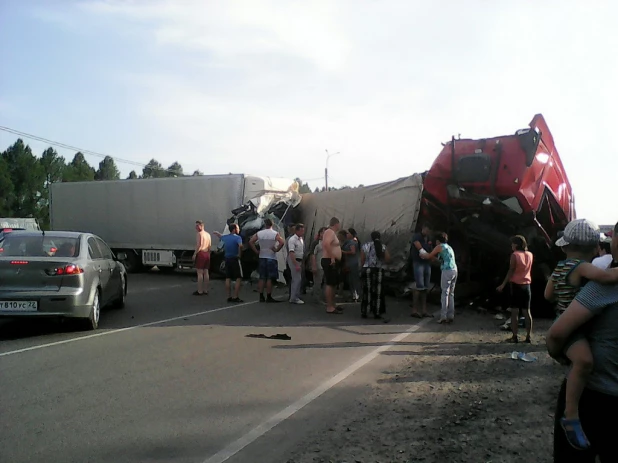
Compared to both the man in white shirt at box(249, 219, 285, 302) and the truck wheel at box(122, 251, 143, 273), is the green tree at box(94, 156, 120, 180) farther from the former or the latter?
the man in white shirt at box(249, 219, 285, 302)

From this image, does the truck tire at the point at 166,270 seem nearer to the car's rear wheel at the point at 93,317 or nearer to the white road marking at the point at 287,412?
the car's rear wheel at the point at 93,317

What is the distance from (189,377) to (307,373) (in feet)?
4.38

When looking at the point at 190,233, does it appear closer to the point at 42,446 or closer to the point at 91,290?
the point at 91,290

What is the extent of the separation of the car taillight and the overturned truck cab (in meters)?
7.49

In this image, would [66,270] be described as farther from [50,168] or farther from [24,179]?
[50,168]

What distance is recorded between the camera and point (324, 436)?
4.79 m

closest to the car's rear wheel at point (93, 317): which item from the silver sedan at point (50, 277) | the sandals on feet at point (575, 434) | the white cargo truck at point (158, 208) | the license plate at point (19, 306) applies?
the silver sedan at point (50, 277)

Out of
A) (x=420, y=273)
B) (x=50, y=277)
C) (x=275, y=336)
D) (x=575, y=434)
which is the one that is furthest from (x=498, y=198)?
(x=575, y=434)

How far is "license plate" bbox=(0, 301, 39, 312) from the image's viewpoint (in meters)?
8.40

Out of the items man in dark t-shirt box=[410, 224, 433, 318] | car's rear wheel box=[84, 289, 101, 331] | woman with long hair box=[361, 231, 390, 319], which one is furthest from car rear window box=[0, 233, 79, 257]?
man in dark t-shirt box=[410, 224, 433, 318]

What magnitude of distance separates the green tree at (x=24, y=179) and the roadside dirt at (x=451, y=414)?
200ft

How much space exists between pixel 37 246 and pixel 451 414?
6.81m

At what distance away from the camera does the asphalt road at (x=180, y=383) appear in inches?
179

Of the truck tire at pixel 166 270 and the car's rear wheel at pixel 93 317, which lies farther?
the truck tire at pixel 166 270
